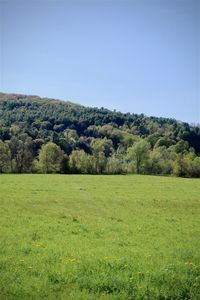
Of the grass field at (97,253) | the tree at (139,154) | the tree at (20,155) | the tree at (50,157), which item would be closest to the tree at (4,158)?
the tree at (20,155)

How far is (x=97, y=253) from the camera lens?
49.6ft

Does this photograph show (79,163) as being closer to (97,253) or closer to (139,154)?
(139,154)

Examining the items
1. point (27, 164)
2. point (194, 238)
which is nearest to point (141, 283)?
point (194, 238)

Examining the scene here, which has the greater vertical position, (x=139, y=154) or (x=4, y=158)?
(x=139, y=154)

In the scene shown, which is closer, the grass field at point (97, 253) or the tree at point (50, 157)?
the grass field at point (97, 253)

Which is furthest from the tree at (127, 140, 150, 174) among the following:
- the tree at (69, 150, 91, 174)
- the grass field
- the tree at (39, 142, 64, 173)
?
the grass field

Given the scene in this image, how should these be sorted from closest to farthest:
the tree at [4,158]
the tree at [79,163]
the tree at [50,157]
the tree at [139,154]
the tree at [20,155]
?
the tree at [79,163] → the tree at [50,157] → the tree at [4,158] → the tree at [20,155] → the tree at [139,154]

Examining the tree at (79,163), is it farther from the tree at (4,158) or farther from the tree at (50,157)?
the tree at (4,158)

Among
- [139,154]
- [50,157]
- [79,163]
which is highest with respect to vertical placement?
[139,154]

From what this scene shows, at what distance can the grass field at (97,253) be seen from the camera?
35.3 ft

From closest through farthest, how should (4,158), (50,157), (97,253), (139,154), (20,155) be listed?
1. (97,253)
2. (50,157)
3. (4,158)
4. (20,155)
5. (139,154)

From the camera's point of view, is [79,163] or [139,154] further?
[139,154]

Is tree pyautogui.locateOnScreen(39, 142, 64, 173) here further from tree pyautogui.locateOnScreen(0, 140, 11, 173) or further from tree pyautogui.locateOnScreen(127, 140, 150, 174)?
tree pyautogui.locateOnScreen(127, 140, 150, 174)

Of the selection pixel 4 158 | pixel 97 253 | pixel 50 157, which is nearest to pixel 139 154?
pixel 50 157
